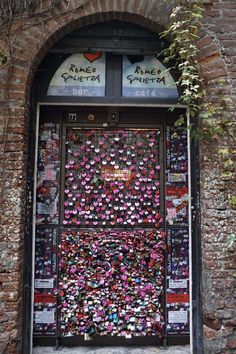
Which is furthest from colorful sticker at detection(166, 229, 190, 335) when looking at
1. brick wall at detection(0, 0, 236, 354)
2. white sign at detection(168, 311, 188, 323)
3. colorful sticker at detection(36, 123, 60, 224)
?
colorful sticker at detection(36, 123, 60, 224)

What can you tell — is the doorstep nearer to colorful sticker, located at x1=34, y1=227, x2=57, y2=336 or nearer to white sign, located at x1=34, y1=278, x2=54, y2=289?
colorful sticker, located at x1=34, y1=227, x2=57, y2=336

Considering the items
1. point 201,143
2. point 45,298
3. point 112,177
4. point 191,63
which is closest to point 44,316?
point 45,298

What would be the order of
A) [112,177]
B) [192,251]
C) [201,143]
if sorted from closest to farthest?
1. [201,143]
2. [192,251]
3. [112,177]

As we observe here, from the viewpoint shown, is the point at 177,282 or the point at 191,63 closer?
the point at 191,63

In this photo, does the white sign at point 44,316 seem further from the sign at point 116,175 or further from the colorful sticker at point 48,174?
the sign at point 116,175

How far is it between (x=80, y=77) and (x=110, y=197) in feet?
4.77

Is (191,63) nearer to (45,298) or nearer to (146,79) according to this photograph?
(146,79)

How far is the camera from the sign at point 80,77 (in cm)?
423

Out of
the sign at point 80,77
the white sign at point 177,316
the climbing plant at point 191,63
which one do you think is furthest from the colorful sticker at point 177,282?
the sign at point 80,77

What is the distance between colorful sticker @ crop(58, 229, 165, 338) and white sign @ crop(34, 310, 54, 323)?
128 millimetres

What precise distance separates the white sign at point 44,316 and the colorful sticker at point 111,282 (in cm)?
13

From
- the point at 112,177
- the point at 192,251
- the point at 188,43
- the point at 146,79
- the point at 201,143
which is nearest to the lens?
the point at 188,43

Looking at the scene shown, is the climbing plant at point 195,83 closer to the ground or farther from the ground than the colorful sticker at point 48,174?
farther from the ground

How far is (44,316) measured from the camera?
14.0ft
